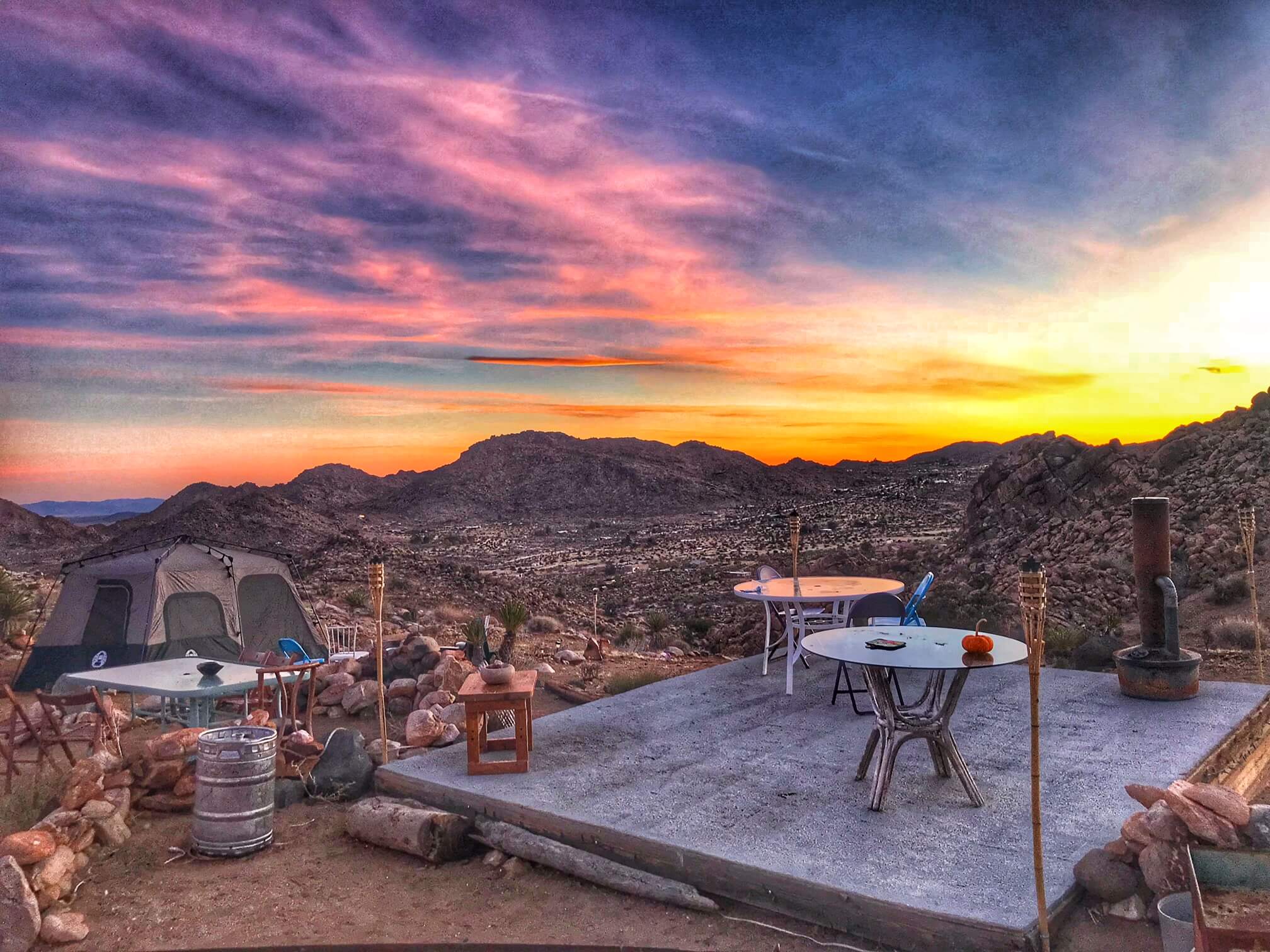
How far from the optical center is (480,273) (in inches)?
784

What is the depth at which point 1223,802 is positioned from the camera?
11.3 feet

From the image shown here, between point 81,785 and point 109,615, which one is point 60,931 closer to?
point 81,785

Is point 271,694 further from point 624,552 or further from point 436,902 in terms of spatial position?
point 624,552

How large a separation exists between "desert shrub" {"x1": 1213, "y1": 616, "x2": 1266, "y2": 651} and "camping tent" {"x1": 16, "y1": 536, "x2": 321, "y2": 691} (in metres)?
11.8

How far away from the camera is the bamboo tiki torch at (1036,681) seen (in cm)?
312

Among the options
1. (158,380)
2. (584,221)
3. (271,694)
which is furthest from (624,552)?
(271,694)

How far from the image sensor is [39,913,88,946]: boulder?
12.9 feet

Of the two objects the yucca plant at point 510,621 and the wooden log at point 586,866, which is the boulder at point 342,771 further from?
the yucca plant at point 510,621

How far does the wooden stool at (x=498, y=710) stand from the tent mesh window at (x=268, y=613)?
20.8 ft

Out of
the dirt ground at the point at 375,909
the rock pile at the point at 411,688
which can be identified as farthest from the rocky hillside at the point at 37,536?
the dirt ground at the point at 375,909

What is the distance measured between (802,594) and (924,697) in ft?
6.34

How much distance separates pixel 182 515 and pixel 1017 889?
162ft

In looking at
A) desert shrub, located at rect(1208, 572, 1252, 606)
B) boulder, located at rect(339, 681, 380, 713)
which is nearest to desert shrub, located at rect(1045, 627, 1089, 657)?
desert shrub, located at rect(1208, 572, 1252, 606)

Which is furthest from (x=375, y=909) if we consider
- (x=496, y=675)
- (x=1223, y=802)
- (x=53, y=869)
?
(x=1223, y=802)
